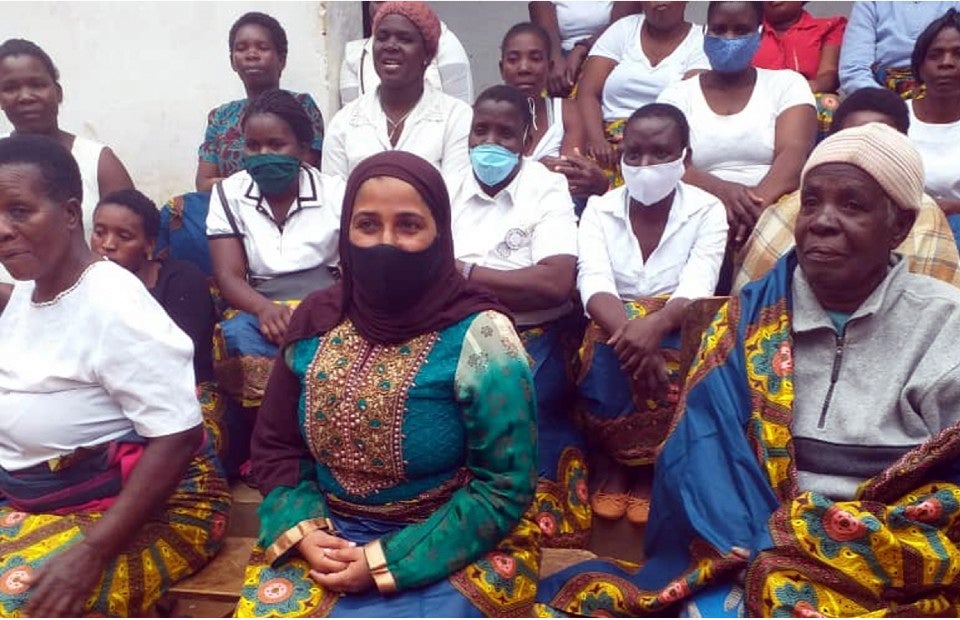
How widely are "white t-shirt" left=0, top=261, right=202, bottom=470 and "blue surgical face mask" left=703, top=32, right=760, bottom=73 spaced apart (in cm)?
275

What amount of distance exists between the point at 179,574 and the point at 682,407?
1574 millimetres

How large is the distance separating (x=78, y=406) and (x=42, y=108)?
6.95 feet

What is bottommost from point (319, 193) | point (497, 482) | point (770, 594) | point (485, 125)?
point (770, 594)

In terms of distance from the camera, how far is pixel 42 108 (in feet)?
14.1

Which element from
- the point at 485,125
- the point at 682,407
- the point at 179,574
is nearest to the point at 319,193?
the point at 485,125

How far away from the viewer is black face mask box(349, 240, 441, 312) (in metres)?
2.40

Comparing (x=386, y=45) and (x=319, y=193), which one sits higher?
(x=386, y=45)

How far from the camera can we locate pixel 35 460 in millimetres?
2762

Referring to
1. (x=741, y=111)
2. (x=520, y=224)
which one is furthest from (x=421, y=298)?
(x=741, y=111)

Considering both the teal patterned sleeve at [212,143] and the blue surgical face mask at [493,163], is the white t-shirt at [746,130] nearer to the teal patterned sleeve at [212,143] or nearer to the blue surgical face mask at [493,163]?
the blue surgical face mask at [493,163]

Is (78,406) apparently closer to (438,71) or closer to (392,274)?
(392,274)

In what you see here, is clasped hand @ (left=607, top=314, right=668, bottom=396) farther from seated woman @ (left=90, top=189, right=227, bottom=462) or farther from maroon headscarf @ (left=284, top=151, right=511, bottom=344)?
seated woman @ (left=90, top=189, right=227, bottom=462)

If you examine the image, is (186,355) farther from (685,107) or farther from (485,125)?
(685,107)

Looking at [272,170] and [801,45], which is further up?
[801,45]
